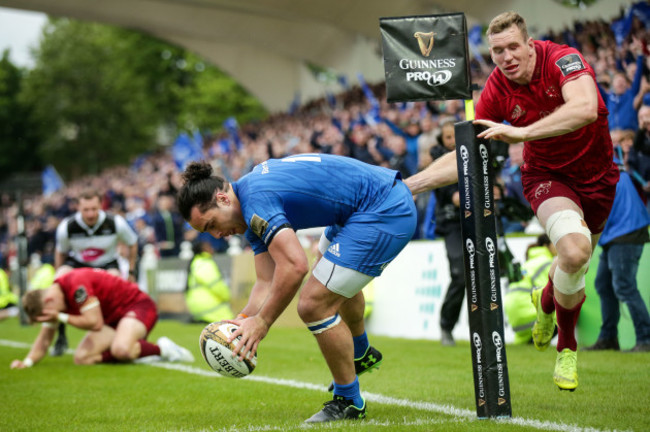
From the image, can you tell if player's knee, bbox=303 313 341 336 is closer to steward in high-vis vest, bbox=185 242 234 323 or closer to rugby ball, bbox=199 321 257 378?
rugby ball, bbox=199 321 257 378

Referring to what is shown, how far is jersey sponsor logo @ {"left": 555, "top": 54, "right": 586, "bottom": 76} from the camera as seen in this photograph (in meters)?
5.07

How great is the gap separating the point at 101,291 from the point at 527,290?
16.2 ft

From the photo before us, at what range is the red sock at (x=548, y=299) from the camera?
233 inches

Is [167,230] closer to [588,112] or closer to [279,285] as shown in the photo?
[279,285]

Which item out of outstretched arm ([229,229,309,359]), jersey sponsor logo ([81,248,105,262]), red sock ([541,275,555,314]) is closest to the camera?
outstretched arm ([229,229,309,359])

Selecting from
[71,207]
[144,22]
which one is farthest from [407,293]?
[144,22]

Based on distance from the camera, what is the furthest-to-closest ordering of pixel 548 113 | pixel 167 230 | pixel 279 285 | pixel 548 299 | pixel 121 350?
pixel 167 230 → pixel 121 350 → pixel 548 299 → pixel 548 113 → pixel 279 285

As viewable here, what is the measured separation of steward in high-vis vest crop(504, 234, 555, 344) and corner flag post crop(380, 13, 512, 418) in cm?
472

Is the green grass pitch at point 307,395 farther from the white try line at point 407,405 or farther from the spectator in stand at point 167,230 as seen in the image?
the spectator in stand at point 167,230

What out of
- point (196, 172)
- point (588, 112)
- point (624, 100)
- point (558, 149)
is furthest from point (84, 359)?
point (624, 100)

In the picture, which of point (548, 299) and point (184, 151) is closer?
point (548, 299)

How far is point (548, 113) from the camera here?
17.9ft

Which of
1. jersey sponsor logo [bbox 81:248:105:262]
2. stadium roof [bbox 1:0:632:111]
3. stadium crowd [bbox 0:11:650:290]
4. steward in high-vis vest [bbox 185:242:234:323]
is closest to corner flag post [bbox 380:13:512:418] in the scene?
stadium crowd [bbox 0:11:650:290]

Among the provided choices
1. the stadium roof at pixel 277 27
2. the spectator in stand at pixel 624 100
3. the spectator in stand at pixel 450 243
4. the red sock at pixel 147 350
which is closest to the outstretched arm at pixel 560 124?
the spectator in stand at pixel 450 243
